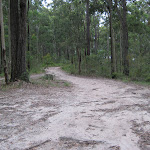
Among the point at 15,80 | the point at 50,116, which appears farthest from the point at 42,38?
the point at 50,116

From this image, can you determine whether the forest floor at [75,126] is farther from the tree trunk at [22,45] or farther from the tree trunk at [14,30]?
the tree trunk at [14,30]

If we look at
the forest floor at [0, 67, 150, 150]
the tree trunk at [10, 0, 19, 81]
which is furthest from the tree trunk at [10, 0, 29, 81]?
the forest floor at [0, 67, 150, 150]

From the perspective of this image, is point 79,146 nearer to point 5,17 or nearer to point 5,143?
point 5,143

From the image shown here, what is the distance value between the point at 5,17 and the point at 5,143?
67.9ft

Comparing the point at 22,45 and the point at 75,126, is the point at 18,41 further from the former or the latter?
the point at 75,126

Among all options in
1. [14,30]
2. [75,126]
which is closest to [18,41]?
[14,30]

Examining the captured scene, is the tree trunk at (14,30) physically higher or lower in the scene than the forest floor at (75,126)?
higher

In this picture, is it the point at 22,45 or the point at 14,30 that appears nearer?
the point at 22,45

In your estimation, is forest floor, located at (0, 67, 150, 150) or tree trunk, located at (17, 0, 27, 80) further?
tree trunk, located at (17, 0, 27, 80)

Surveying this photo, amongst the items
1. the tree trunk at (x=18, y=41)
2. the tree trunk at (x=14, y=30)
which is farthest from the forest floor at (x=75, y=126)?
the tree trunk at (x=14, y=30)

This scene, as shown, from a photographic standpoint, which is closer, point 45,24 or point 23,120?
point 23,120

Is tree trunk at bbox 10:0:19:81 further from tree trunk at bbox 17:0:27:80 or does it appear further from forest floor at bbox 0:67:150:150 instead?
forest floor at bbox 0:67:150:150

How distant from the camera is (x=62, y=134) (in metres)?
3.17

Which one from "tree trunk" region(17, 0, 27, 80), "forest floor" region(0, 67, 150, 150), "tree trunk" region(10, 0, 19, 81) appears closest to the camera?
"forest floor" region(0, 67, 150, 150)
